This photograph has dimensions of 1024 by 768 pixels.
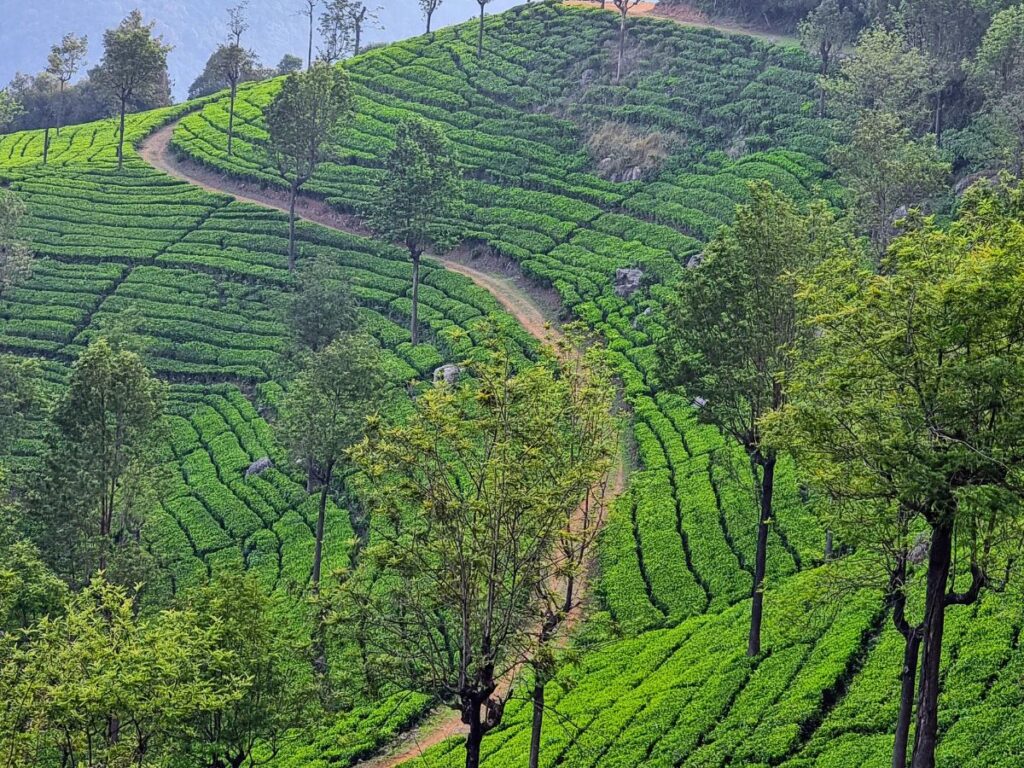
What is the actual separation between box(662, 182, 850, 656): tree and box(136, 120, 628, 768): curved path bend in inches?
162

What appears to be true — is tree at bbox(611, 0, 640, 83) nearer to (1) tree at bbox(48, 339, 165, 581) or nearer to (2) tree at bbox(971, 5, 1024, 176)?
(2) tree at bbox(971, 5, 1024, 176)

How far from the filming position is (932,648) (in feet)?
67.7

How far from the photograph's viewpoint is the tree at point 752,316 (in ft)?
106

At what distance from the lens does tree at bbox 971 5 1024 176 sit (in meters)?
63.4

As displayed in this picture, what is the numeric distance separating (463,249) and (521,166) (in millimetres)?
11848

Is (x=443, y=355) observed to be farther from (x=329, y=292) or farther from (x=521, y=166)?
(x=521, y=166)

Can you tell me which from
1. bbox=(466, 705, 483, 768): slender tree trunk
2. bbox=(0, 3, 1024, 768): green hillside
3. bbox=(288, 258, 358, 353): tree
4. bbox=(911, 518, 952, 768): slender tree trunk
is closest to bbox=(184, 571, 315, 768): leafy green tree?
bbox=(0, 3, 1024, 768): green hillside

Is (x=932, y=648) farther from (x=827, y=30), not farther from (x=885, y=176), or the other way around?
(x=827, y=30)

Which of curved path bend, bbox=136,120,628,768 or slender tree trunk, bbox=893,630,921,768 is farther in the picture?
curved path bend, bbox=136,120,628,768

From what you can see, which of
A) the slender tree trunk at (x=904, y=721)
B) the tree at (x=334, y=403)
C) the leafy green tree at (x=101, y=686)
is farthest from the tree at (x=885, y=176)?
the leafy green tree at (x=101, y=686)

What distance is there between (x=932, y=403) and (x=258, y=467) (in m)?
42.5

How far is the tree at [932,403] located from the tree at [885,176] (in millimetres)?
32489

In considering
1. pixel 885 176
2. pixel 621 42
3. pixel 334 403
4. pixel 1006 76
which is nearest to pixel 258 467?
pixel 334 403

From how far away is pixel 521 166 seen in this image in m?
88.1
